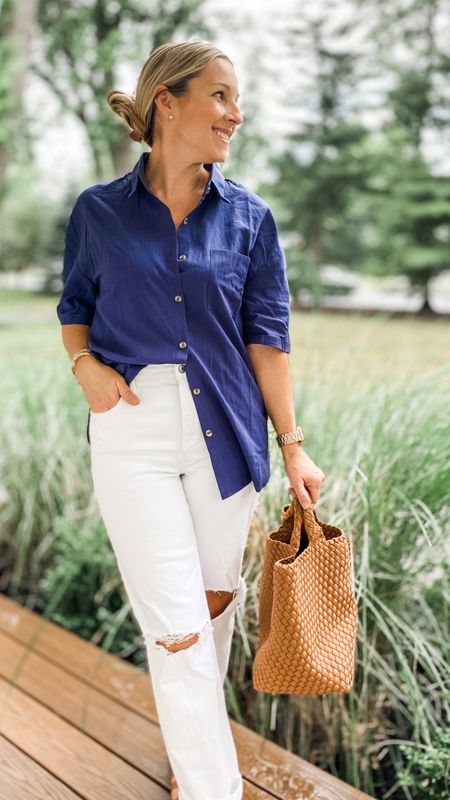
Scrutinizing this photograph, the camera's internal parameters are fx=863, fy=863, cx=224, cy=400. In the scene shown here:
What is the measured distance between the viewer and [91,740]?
1.95m

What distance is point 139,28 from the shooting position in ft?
24.9

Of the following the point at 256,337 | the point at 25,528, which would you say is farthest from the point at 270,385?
the point at 25,528

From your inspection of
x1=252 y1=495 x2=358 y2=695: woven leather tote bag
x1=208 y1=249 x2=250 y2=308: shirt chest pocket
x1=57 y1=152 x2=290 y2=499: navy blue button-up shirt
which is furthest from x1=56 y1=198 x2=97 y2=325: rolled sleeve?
x1=252 y1=495 x2=358 y2=695: woven leather tote bag

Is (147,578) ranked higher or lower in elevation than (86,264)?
lower

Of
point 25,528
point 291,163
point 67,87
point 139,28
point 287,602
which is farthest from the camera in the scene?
point 291,163

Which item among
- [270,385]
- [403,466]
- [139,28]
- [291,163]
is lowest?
[403,466]

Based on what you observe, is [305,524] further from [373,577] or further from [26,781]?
[26,781]

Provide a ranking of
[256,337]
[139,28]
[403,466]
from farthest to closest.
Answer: [139,28]
[403,466]
[256,337]

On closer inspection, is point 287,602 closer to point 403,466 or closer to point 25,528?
point 403,466

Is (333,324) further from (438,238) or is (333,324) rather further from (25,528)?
(25,528)

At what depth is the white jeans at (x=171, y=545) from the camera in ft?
4.85

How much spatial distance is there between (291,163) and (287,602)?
8810 mm

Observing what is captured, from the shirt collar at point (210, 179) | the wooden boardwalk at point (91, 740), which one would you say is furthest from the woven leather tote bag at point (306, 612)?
the shirt collar at point (210, 179)

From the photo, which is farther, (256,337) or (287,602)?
(256,337)
